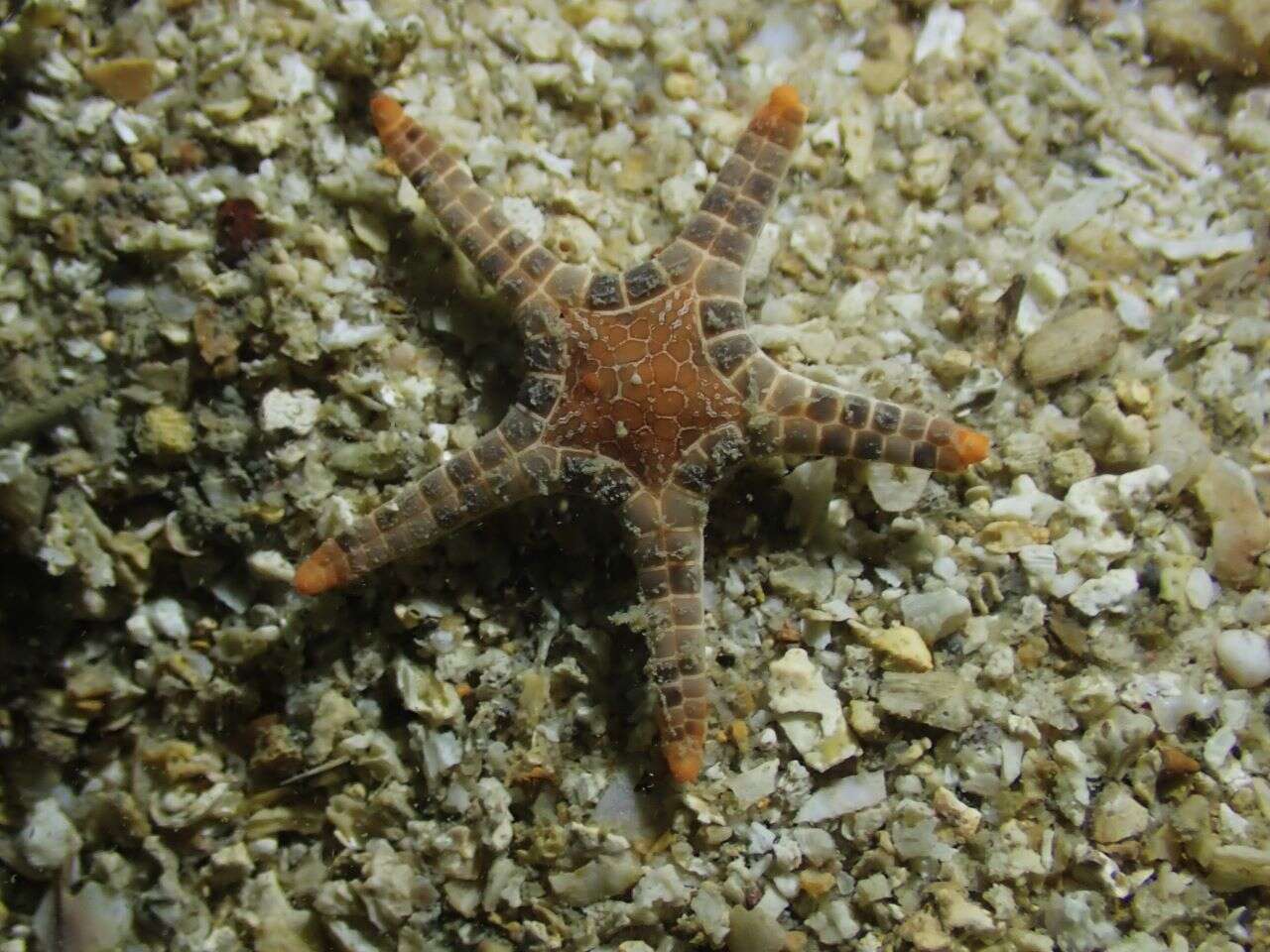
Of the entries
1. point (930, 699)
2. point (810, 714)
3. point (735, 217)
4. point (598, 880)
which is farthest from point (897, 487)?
point (598, 880)

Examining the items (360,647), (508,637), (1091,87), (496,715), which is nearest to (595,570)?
(508,637)

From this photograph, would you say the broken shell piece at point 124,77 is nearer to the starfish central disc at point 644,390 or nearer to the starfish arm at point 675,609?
the starfish central disc at point 644,390

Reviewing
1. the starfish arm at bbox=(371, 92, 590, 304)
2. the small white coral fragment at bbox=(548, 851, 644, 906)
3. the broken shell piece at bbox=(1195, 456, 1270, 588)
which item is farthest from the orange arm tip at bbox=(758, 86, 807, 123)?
the small white coral fragment at bbox=(548, 851, 644, 906)

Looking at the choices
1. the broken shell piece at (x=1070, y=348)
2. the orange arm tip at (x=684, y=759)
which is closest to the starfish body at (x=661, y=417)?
the orange arm tip at (x=684, y=759)

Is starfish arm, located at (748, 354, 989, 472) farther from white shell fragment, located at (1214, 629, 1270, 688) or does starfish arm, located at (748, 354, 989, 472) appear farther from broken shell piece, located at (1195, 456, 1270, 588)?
white shell fragment, located at (1214, 629, 1270, 688)

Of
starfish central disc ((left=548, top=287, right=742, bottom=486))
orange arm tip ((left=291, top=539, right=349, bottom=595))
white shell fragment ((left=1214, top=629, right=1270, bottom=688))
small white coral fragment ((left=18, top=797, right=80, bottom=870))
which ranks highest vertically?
starfish central disc ((left=548, top=287, right=742, bottom=486))

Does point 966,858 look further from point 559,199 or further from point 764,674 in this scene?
point 559,199

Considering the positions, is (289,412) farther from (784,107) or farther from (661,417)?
(784,107)
